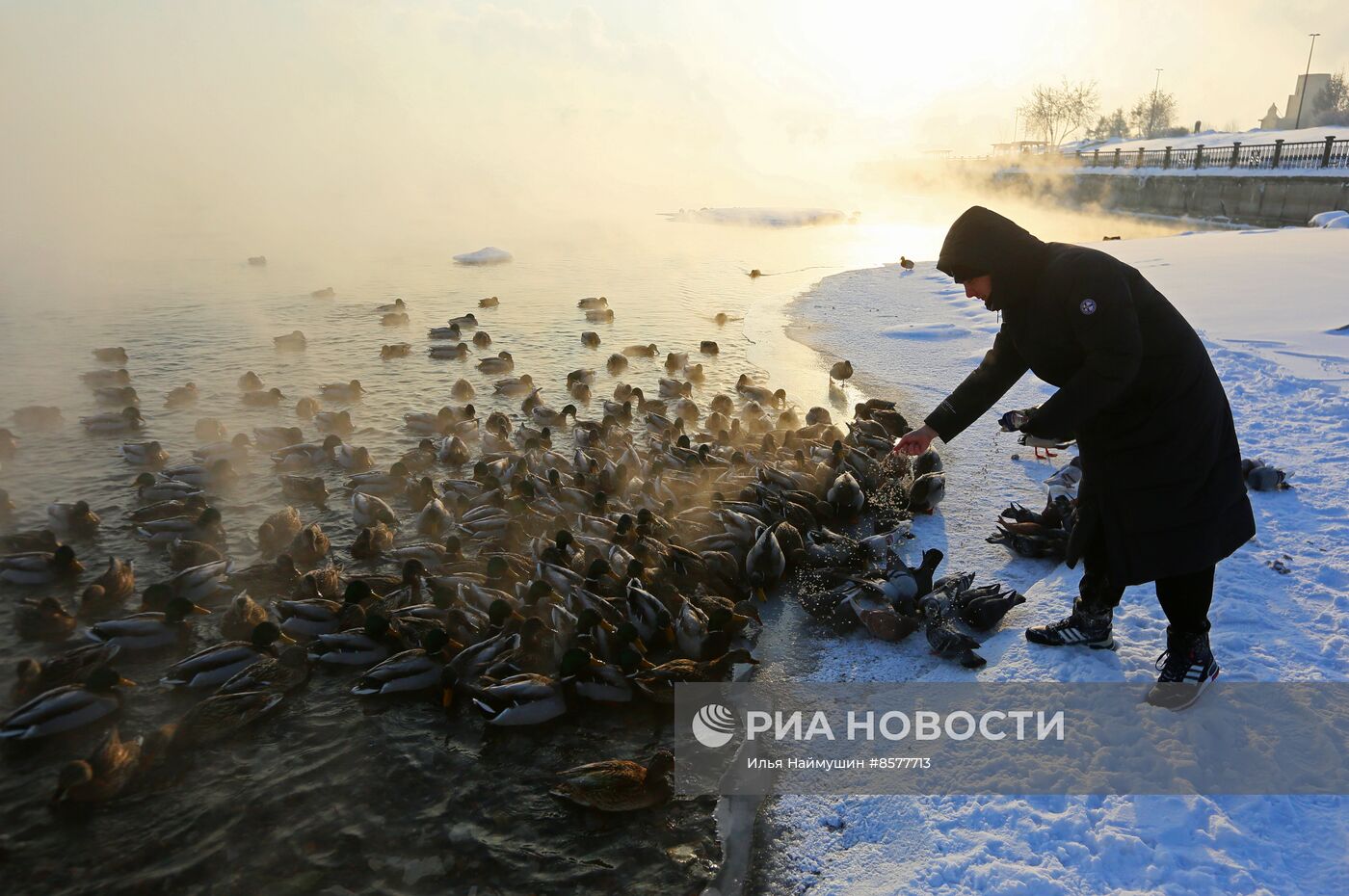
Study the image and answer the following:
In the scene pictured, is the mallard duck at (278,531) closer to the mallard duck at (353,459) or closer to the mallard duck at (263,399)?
the mallard duck at (353,459)

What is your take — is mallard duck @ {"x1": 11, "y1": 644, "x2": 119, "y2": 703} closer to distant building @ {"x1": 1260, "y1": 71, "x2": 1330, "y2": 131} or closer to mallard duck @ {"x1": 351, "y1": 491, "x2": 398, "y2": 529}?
mallard duck @ {"x1": 351, "y1": 491, "x2": 398, "y2": 529}

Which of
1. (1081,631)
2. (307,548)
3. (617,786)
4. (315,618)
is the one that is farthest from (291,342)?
(1081,631)

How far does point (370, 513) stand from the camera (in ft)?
24.3

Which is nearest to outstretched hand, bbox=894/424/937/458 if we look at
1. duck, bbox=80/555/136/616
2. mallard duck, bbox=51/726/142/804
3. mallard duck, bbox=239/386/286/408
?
mallard duck, bbox=51/726/142/804

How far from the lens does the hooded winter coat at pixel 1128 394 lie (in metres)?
3.61

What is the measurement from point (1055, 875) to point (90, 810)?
4.82m

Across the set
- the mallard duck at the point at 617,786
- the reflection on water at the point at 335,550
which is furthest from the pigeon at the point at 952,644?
the mallard duck at the point at 617,786

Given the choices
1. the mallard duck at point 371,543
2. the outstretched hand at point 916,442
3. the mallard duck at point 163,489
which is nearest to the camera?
the outstretched hand at point 916,442

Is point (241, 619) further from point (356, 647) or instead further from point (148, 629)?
point (356, 647)

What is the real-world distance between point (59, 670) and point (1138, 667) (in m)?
6.76

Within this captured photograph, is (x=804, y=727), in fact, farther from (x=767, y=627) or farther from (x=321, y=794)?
(x=321, y=794)

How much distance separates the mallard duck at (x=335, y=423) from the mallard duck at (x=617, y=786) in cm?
731

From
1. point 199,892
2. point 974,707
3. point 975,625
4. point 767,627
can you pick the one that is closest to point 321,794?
point 199,892

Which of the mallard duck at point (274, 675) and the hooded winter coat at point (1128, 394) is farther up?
the hooded winter coat at point (1128, 394)
